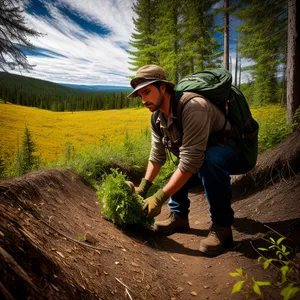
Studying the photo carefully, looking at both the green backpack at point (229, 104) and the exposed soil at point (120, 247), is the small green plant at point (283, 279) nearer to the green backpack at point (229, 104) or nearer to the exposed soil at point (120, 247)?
the exposed soil at point (120, 247)

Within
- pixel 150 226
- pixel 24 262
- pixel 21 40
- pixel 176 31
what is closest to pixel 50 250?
pixel 24 262

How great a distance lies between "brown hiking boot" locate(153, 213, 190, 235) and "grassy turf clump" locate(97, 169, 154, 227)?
450 millimetres

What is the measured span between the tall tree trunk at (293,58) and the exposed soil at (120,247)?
2.88 m

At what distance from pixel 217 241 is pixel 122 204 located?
126cm

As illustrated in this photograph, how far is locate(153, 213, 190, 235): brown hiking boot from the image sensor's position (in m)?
3.13

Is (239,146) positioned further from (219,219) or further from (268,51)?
(268,51)

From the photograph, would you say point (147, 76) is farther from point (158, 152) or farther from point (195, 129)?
point (158, 152)

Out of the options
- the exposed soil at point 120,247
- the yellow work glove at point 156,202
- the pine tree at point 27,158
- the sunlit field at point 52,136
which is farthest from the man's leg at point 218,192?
the pine tree at point 27,158

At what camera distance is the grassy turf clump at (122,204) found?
8.60 feet

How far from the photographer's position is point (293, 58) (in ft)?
19.6

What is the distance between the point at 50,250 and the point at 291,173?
3641 mm

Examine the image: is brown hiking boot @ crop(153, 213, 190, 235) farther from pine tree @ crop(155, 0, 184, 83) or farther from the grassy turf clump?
pine tree @ crop(155, 0, 184, 83)

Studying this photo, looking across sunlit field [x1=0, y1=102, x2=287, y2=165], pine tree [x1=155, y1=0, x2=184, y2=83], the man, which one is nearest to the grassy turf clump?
the man

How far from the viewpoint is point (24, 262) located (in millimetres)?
1066
